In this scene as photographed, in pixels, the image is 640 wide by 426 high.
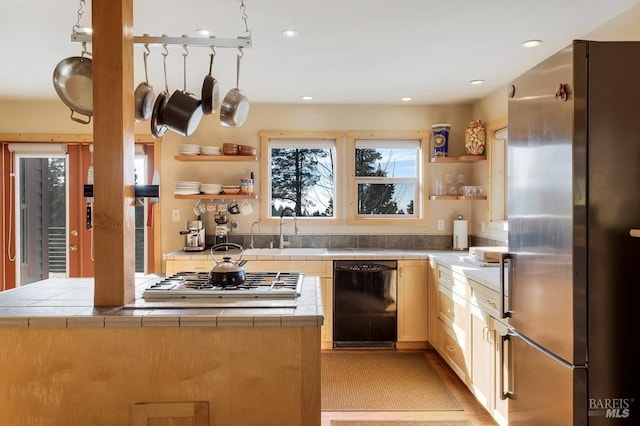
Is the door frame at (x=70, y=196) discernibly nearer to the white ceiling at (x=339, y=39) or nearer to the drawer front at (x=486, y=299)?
the white ceiling at (x=339, y=39)

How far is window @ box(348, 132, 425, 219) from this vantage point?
4508 millimetres

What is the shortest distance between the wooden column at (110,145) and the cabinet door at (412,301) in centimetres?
262

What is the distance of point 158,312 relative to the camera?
165 centimetres

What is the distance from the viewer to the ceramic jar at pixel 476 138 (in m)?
4.09

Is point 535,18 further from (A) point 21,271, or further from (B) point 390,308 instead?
(A) point 21,271

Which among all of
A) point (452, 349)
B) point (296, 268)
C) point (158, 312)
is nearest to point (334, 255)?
point (296, 268)

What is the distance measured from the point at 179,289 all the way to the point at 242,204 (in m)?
2.57

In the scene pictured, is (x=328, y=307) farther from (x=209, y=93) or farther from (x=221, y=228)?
(x=209, y=93)

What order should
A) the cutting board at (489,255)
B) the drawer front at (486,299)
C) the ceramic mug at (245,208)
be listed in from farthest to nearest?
the ceramic mug at (245,208)
the cutting board at (489,255)
the drawer front at (486,299)

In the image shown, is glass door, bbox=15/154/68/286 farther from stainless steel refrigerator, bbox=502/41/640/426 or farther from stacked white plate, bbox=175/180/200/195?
stainless steel refrigerator, bbox=502/41/640/426

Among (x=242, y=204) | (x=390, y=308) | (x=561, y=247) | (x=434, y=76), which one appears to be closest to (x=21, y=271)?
(x=242, y=204)

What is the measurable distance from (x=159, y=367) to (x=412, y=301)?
271 centimetres

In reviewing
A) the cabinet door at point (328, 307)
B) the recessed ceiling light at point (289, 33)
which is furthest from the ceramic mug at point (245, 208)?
the recessed ceiling light at point (289, 33)

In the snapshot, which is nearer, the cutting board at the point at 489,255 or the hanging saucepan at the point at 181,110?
the hanging saucepan at the point at 181,110
